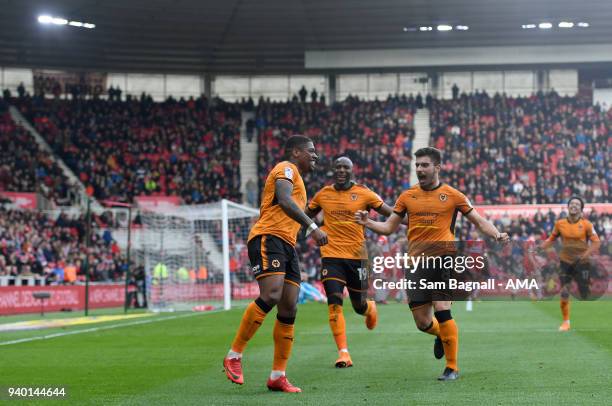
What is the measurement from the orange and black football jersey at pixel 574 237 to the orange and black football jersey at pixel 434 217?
6.47 metres

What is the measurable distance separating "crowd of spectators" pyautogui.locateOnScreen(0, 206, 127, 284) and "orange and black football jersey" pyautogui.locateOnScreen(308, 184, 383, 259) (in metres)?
20.0

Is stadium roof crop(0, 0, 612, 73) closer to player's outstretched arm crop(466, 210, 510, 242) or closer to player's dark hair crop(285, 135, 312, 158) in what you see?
player's outstretched arm crop(466, 210, 510, 242)

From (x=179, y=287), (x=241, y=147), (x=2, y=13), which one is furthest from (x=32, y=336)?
(x=241, y=147)

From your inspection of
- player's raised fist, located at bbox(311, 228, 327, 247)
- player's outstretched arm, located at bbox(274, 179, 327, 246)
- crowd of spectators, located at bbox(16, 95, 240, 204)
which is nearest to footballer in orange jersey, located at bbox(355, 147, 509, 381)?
player's outstretched arm, located at bbox(274, 179, 327, 246)

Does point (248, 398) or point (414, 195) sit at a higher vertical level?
point (414, 195)

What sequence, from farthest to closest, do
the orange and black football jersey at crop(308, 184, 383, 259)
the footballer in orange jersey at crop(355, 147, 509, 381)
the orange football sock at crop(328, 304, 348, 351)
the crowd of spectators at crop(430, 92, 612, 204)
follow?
the crowd of spectators at crop(430, 92, 612, 204), the orange and black football jersey at crop(308, 184, 383, 259), the orange football sock at crop(328, 304, 348, 351), the footballer in orange jersey at crop(355, 147, 509, 381)

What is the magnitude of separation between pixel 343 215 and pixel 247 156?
35419 millimetres

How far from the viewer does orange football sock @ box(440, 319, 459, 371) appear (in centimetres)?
932

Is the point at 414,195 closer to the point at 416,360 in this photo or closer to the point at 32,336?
the point at 416,360

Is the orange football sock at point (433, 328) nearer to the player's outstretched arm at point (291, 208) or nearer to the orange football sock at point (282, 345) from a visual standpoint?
the orange football sock at point (282, 345)

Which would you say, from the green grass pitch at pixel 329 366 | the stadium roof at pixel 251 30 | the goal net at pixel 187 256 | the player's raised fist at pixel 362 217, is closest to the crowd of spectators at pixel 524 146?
the stadium roof at pixel 251 30

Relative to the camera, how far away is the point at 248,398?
7.98 m

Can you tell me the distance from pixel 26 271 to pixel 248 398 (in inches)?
947

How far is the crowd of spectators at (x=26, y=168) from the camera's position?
4028 cm
